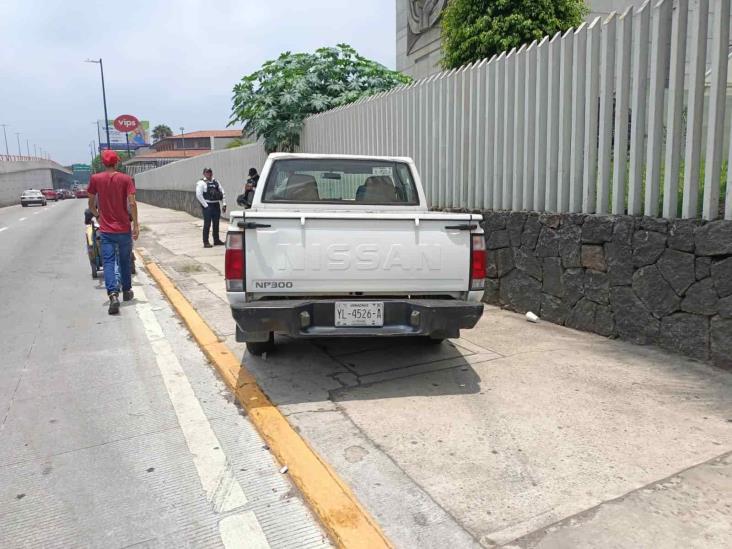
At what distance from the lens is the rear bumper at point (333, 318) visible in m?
4.14

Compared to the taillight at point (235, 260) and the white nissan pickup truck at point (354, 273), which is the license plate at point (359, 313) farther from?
the taillight at point (235, 260)

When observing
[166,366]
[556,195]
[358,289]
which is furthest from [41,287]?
[556,195]

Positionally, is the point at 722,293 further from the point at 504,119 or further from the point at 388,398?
the point at 504,119

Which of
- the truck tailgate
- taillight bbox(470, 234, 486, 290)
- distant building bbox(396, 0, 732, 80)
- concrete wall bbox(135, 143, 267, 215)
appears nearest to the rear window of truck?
the truck tailgate

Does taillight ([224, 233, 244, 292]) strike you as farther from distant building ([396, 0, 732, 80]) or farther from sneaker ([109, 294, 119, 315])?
distant building ([396, 0, 732, 80])

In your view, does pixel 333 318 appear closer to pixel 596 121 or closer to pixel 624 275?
pixel 624 275

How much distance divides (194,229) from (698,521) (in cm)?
1749

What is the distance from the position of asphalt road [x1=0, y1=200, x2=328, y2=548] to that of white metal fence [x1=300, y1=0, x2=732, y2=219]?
Result: 12.4 feet

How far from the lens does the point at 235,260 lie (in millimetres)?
4156

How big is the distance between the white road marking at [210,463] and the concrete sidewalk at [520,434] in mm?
525

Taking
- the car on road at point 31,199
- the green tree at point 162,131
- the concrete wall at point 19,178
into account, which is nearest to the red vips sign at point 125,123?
the concrete wall at point 19,178

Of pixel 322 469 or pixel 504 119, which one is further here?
pixel 504 119

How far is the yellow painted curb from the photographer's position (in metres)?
2.64

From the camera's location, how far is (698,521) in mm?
2643
